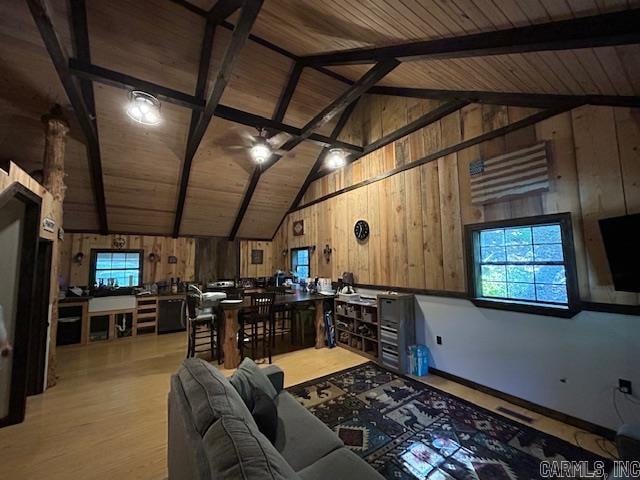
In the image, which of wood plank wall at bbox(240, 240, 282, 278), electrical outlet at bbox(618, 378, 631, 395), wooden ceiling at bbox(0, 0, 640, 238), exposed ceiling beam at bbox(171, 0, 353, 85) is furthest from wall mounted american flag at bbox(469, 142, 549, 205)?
wood plank wall at bbox(240, 240, 282, 278)

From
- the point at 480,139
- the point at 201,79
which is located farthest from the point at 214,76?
the point at 480,139

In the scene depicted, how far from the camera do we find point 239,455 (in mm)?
828

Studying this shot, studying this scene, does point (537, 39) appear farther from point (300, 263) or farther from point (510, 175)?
point (300, 263)

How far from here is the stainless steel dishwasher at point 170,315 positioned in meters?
5.75

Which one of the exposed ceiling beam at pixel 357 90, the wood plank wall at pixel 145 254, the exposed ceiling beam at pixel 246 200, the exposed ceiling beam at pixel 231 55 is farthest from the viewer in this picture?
the exposed ceiling beam at pixel 246 200

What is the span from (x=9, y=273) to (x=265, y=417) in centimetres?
314

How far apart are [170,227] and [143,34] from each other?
4.04m

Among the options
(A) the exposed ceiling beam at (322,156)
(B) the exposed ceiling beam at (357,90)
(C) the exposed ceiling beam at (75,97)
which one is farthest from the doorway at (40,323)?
(A) the exposed ceiling beam at (322,156)

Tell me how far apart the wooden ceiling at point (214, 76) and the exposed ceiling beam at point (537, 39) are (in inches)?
2.4

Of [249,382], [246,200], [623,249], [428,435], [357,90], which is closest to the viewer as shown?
[249,382]

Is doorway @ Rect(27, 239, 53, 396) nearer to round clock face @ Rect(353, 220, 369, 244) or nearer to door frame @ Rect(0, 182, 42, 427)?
door frame @ Rect(0, 182, 42, 427)

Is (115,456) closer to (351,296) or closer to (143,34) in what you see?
(351,296)

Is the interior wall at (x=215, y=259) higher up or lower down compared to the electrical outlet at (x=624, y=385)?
higher up

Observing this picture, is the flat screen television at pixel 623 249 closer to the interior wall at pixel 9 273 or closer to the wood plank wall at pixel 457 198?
the wood plank wall at pixel 457 198
